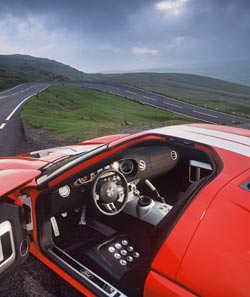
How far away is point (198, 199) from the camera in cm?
213

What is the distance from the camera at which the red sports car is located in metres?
1.95

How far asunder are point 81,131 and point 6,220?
11021 millimetres

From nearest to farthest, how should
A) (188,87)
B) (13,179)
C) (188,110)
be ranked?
(13,179), (188,110), (188,87)

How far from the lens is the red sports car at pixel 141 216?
1.95 m

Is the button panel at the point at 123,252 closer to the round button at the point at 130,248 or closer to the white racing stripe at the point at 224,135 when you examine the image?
the round button at the point at 130,248

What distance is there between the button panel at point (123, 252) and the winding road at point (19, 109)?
23.3 ft

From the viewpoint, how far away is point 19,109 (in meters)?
22.8

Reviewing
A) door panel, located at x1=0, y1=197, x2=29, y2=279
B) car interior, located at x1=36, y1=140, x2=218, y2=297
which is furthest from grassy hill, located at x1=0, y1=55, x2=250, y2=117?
door panel, located at x1=0, y1=197, x2=29, y2=279

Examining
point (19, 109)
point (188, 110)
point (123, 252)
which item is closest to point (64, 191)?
point (123, 252)

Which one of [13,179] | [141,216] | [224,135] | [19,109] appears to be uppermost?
[224,135]

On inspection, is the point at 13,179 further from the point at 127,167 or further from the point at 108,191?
the point at 127,167

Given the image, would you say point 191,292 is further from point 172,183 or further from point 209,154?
point 172,183

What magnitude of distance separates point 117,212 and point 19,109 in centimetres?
2117

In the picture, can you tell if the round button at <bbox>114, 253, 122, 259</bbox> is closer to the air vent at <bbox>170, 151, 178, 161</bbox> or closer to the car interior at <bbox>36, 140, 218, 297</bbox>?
the car interior at <bbox>36, 140, 218, 297</bbox>
